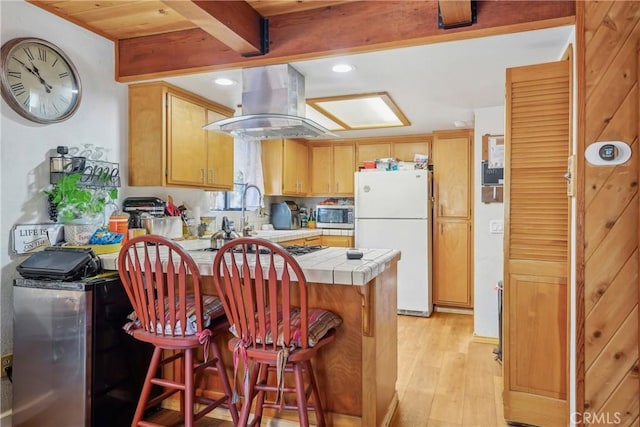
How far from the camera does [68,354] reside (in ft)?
6.40

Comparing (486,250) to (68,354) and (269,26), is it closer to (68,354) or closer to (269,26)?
(269,26)

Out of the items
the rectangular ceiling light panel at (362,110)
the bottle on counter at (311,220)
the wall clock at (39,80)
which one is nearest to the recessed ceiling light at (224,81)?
the rectangular ceiling light panel at (362,110)

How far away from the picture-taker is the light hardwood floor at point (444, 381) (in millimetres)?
2279

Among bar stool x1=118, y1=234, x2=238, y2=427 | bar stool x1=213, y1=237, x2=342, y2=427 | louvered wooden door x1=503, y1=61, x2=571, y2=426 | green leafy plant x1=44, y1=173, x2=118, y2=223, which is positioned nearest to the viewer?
bar stool x1=213, y1=237, x2=342, y2=427

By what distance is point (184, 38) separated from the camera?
2.67m

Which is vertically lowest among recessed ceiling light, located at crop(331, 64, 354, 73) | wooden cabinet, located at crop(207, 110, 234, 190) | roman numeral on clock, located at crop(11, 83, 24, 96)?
wooden cabinet, located at crop(207, 110, 234, 190)

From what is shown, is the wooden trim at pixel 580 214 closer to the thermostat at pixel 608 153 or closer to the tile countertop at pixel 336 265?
the thermostat at pixel 608 153

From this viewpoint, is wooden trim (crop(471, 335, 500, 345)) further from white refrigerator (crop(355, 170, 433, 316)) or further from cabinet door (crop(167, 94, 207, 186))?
cabinet door (crop(167, 94, 207, 186))

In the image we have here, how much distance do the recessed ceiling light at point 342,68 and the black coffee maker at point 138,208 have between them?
154 cm

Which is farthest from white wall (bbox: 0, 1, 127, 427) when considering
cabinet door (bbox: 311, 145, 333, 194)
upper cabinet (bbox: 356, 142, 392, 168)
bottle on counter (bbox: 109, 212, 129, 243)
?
upper cabinet (bbox: 356, 142, 392, 168)

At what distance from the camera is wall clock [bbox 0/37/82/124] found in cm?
210

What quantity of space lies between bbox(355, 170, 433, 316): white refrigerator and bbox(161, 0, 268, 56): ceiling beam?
95.1 inches

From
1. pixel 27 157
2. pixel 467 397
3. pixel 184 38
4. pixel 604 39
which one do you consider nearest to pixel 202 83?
pixel 184 38

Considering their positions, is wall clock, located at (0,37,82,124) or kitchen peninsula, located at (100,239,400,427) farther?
wall clock, located at (0,37,82,124)
